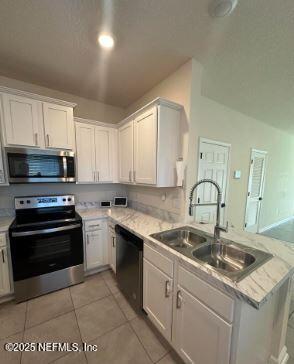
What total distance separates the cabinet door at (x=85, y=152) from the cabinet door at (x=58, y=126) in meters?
0.21

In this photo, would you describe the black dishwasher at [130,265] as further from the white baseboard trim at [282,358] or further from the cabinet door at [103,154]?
the white baseboard trim at [282,358]

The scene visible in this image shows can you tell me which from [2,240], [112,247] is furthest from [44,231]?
[112,247]

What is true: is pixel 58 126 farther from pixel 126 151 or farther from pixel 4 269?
pixel 4 269

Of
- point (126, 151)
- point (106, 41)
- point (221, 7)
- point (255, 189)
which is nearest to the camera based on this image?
point (221, 7)

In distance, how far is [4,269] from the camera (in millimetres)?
1826

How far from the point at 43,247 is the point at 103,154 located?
157 cm

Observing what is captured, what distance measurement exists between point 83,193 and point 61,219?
80 cm

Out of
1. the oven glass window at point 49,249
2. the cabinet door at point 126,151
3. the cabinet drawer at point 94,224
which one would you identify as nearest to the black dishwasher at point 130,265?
the cabinet drawer at point 94,224

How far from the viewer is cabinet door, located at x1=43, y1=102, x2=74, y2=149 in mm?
2117

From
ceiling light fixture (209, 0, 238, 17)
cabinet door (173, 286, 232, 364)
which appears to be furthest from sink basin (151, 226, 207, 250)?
ceiling light fixture (209, 0, 238, 17)

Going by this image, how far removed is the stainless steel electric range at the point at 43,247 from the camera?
1.83 m

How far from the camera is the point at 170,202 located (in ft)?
7.18

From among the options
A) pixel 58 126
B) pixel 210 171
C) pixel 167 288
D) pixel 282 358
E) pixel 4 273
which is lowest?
pixel 282 358

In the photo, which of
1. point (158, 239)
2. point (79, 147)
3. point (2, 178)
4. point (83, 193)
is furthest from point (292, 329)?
point (2, 178)
